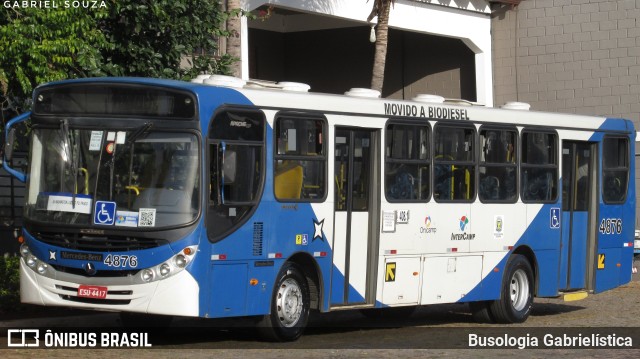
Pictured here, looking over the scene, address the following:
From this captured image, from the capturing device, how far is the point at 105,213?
12.3 meters

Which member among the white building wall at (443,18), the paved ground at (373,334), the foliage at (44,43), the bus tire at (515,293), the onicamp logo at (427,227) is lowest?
the paved ground at (373,334)

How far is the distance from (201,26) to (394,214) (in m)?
4.15

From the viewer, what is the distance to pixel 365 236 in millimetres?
14703

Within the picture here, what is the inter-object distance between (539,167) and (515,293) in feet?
6.24

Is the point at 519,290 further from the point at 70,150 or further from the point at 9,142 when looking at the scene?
the point at 9,142

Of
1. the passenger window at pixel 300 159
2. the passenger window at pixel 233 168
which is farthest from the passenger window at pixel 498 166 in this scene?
the passenger window at pixel 233 168

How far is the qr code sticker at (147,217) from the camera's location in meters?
12.2

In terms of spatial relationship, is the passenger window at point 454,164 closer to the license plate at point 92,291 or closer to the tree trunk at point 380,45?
the license plate at point 92,291

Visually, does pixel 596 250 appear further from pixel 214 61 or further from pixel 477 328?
pixel 214 61

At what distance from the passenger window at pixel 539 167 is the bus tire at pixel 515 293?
976 mm

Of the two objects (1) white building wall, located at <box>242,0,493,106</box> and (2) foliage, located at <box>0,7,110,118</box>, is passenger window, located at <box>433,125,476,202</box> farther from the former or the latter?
(1) white building wall, located at <box>242,0,493,106</box>

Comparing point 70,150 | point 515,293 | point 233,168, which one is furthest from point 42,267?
point 515,293

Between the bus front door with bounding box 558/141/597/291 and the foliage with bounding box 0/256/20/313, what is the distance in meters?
8.07

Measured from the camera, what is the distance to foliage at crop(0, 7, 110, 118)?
14.3 metres
